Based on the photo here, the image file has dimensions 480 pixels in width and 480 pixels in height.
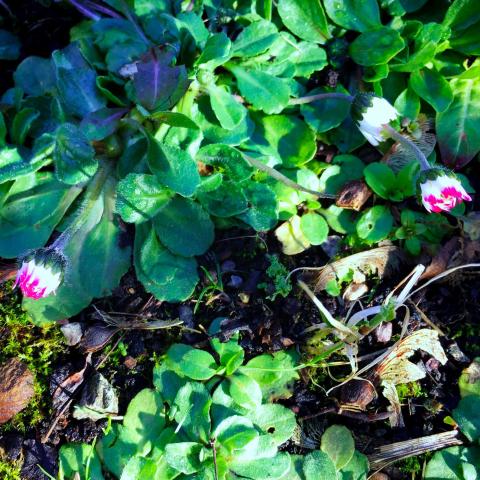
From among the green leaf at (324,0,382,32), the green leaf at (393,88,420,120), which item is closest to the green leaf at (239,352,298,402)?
the green leaf at (393,88,420,120)

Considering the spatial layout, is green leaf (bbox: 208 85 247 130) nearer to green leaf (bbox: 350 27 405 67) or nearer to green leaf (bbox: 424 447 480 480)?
green leaf (bbox: 350 27 405 67)

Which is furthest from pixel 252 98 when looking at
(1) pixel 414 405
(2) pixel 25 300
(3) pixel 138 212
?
(1) pixel 414 405

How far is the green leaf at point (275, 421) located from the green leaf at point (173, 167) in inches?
28.1

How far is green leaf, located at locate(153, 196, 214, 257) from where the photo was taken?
198 cm

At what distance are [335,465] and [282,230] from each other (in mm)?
782

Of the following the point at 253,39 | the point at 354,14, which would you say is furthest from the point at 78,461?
the point at 354,14

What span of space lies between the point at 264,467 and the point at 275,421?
0.14m

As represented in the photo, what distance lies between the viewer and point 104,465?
1853mm

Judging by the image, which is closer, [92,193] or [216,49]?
[216,49]

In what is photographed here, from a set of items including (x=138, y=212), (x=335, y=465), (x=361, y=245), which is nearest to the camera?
(x=335, y=465)

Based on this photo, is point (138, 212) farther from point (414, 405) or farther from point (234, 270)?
point (414, 405)

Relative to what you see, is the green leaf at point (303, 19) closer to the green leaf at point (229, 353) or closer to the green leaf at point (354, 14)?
the green leaf at point (354, 14)

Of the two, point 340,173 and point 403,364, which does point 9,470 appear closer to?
point 403,364

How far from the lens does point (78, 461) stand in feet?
6.04
